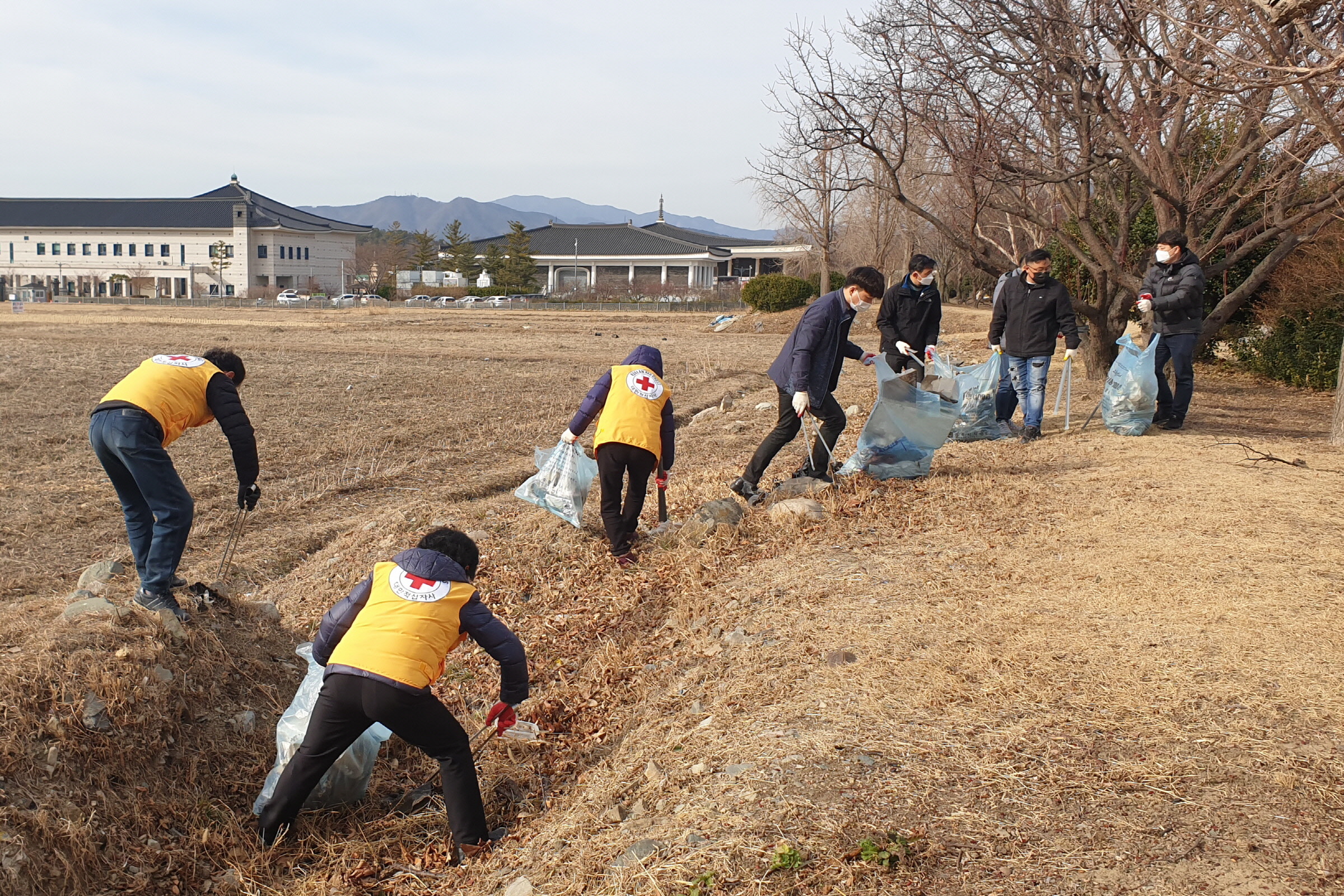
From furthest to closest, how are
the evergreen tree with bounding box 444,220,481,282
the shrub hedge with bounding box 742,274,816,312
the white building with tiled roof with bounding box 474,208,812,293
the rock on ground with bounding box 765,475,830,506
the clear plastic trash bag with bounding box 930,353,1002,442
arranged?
the evergreen tree with bounding box 444,220,481,282 < the white building with tiled roof with bounding box 474,208,812,293 < the shrub hedge with bounding box 742,274,816,312 < the clear plastic trash bag with bounding box 930,353,1002,442 < the rock on ground with bounding box 765,475,830,506

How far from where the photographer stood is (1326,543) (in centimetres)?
498

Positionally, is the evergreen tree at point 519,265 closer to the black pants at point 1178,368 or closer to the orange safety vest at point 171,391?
the black pants at point 1178,368

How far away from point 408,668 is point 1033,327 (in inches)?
242

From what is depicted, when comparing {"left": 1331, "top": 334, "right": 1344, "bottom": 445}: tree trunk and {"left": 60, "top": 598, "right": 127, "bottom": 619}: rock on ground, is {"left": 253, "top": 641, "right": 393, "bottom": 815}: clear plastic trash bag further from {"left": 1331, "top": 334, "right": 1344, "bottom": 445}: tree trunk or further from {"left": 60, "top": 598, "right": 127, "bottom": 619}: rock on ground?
{"left": 1331, "top": 334, "right": 1344, "bottom": 445}: tree trunk

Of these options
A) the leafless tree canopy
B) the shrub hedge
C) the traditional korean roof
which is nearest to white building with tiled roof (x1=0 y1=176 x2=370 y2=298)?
the traditional korean roof

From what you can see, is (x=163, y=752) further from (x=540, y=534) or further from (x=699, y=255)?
(x=699, y=255)

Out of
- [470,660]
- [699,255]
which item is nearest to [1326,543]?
[470,660]

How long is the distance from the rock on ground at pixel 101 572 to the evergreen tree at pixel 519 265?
57239 millimetres

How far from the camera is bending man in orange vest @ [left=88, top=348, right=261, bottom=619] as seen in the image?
4.48 metres

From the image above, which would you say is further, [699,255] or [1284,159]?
[699,255]

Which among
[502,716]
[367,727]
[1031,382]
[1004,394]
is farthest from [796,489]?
[367,727]

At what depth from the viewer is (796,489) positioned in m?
6.68

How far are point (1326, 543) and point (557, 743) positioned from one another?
409cm

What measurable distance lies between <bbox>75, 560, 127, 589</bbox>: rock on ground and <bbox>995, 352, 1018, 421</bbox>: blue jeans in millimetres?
6712
